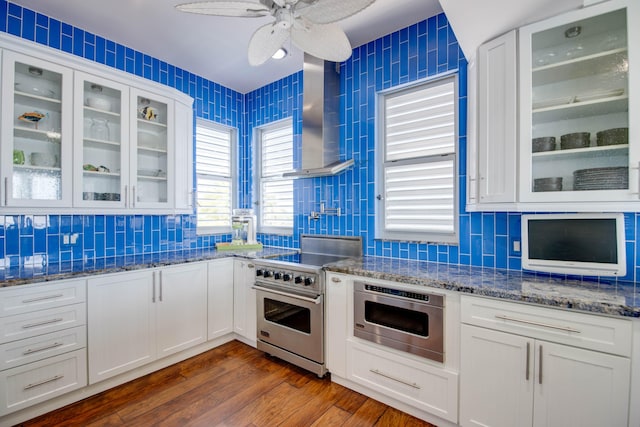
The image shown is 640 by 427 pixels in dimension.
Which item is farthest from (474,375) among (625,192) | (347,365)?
(625,192)

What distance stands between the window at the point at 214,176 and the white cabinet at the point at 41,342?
5.00 ft

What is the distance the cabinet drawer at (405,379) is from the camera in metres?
1.75

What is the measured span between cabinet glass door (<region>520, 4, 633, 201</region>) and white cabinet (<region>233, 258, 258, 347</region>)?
2.31 meters

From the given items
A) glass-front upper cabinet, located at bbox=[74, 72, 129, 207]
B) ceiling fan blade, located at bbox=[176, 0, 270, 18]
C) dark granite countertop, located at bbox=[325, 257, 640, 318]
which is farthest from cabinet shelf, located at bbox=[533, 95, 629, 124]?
glass-front upper cabinet, located at bbox=[74, 72, 129, 207]

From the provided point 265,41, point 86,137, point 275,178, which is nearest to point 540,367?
point 265,41

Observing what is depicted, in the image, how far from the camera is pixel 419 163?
8.25ft

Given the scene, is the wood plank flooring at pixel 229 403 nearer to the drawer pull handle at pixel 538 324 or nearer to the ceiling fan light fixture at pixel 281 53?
the drawer pull handle at pixel 538 324

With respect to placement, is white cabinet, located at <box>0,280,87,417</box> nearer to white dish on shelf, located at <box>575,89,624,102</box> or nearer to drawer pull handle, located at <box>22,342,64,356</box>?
drawer pull handle, located at <box>22,342,64,356</box>

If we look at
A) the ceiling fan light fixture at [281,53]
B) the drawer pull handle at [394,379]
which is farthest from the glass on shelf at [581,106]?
the ceiling fan light fixture at [281,53]

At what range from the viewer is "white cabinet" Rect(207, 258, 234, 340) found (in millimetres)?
2801

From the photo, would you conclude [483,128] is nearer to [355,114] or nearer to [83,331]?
[355,114]

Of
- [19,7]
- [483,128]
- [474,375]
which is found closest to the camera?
[474,375]

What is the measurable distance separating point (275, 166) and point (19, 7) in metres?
2.45

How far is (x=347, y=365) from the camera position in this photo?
7.11 feet
